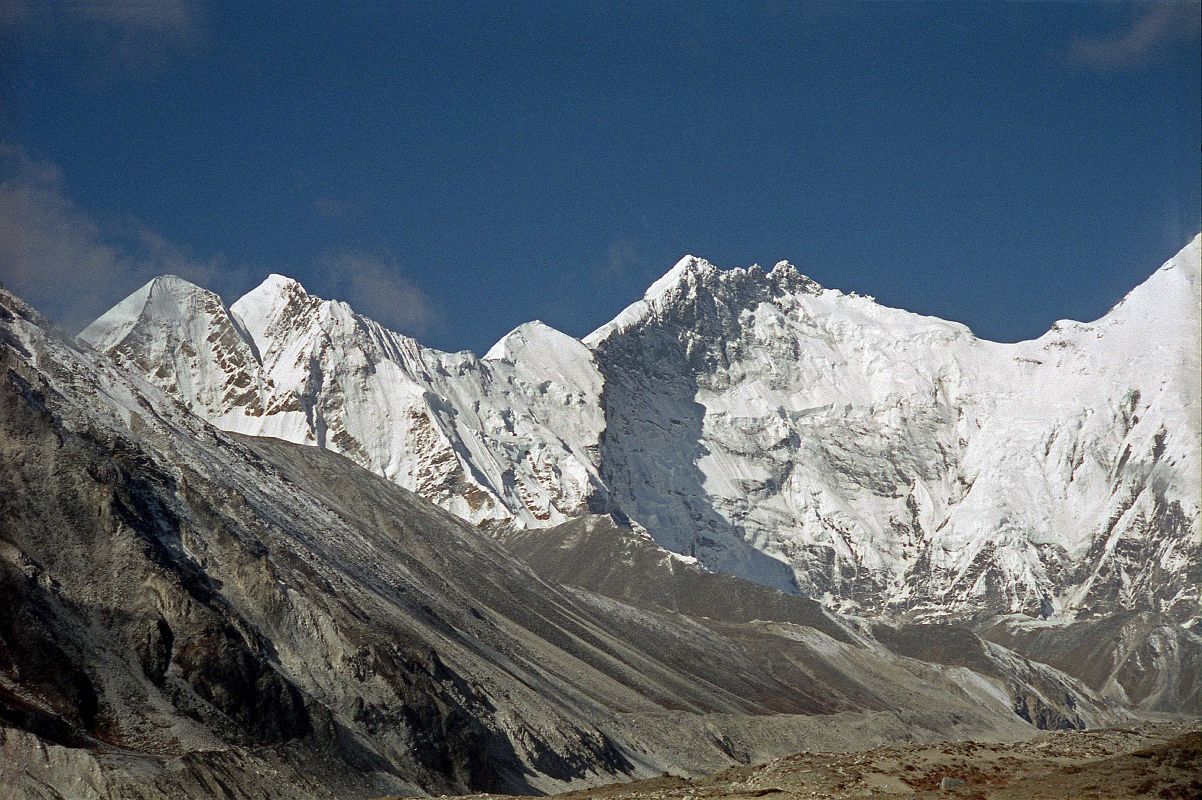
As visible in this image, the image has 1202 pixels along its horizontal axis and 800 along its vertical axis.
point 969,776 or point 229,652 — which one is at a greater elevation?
point 229,652

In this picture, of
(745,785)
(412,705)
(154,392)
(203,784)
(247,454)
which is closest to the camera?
(745,785)

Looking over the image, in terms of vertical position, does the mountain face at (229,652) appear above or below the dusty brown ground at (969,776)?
above

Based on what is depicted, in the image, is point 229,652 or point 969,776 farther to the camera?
point 229,652

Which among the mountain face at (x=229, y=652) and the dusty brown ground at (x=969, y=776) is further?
the mountain face at (x=229, y=652)

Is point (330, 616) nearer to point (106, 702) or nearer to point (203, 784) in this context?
point (106, 702)

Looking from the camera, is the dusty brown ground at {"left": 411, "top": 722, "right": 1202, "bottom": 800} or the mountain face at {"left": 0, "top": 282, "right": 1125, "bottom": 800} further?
the mountain face at {"left": 0, "top": 282, "right": 1125, "bottom": 800}

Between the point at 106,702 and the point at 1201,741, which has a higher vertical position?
the point at 106,702

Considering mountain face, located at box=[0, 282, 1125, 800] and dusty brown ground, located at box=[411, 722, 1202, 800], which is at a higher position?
mountain face, located at box=[0, 282, 1125, 800]

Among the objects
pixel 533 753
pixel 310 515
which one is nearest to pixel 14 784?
pixel 533 753
